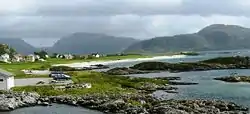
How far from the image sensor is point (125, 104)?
218 ft

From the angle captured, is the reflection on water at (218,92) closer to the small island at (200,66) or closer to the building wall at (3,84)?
the building wall at (3,84)

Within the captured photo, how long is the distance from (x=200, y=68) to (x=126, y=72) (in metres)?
28.7

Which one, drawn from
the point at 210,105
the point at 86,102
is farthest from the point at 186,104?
the point at 86,102

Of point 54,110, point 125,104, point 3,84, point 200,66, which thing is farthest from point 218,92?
point 200,66

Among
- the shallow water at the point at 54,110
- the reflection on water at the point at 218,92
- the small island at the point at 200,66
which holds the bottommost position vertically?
the shallow water at the point at 54,110

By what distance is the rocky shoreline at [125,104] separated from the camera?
206 feet

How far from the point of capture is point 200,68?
161500 mm

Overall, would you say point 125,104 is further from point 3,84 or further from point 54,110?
point 3,84

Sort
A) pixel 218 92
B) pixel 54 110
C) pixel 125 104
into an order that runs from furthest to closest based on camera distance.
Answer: pixel 218 92
pixel 54 110
pixel 125 104

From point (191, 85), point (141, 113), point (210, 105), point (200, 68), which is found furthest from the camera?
point (200, 68)

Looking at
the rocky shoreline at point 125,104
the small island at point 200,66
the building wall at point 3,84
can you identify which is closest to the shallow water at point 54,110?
the rocky shoreline at point 125,104

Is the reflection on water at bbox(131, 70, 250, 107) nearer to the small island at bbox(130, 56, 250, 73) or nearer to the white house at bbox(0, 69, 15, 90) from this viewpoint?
the white house at bbox(0, 69, 15, 90)

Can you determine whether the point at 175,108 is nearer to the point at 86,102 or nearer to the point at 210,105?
the point at 210,105

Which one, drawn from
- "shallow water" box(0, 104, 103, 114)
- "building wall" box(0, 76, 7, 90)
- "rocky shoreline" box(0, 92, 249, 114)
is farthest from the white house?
"shallow water" box(0, 104, 103, 114)
